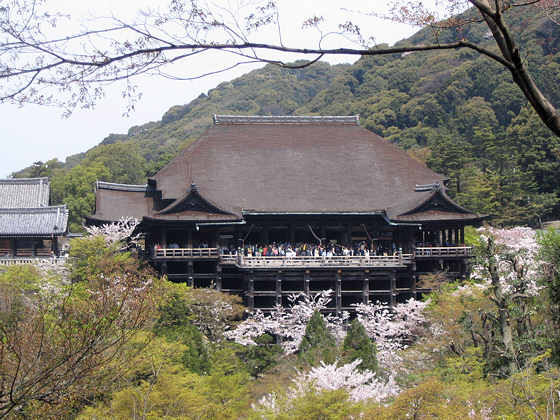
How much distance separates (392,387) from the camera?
21953 millimetres

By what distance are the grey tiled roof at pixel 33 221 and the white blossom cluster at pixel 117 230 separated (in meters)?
3.32

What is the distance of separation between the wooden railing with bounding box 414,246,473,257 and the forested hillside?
9.95 metres

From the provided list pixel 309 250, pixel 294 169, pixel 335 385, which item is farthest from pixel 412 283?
pixel 335 385

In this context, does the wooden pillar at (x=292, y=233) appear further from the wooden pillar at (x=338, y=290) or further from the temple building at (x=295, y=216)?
the wooden pillar at (x=338, y=290)

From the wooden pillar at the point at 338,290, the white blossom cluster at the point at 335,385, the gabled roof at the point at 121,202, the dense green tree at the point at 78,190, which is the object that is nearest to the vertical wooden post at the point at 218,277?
the wooden pillar at the point at 338,290

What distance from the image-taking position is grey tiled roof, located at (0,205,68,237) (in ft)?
125

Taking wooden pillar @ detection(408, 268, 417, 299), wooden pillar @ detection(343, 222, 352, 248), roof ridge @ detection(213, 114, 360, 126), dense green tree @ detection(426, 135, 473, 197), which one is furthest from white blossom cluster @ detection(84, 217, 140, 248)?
dense green tree @ detection(426, 135, 473, 197)

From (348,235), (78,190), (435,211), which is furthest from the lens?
(78,190)

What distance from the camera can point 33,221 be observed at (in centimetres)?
3900

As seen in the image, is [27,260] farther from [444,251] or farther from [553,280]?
[553,280]

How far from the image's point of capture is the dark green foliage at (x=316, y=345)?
2203 centimetres

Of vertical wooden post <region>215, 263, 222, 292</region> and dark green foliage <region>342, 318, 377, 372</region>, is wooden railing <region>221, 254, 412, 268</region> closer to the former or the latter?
vertical wooden post <region>215, 263, 222, 292</region>

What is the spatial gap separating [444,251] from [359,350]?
1100 centimetres

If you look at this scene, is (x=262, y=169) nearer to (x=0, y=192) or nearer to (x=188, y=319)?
(x=188, y=319)
